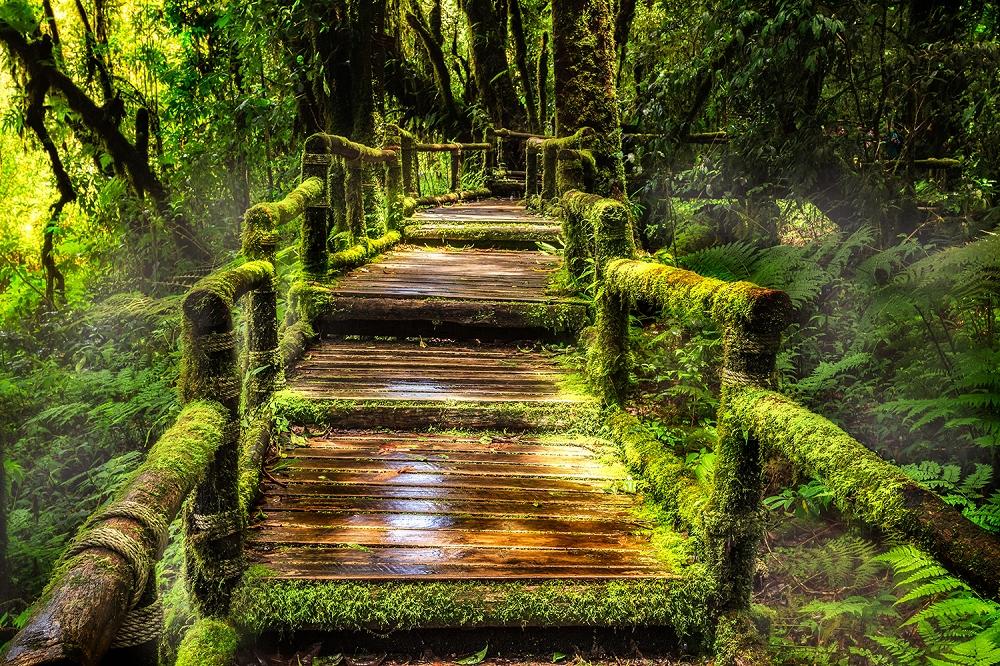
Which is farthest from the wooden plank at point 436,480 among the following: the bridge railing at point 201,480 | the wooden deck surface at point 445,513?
the bridge railing at point 201,480

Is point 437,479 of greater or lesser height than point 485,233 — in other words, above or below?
below

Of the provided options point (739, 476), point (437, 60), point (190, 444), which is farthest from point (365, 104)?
point (437, 60)

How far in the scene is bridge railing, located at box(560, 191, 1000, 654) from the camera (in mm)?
1445

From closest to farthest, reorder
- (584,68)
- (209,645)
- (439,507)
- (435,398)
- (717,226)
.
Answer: (209,645)
(439,507)
(435,398)
(717,226)
(584,68)

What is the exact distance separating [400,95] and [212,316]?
53.8 feet

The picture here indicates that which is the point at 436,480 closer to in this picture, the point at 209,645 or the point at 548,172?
the point at 209,645

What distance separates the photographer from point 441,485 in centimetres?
338

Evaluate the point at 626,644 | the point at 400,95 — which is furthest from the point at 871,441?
the point at 400,95

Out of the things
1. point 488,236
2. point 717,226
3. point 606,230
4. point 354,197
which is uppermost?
A: point 354,197

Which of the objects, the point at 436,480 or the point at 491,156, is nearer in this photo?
the point at 436,480

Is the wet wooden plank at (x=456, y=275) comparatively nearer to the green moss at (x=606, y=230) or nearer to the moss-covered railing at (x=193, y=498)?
the green moss at (x=606, y=230)

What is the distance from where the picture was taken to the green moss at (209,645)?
2281mm

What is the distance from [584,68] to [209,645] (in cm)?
781

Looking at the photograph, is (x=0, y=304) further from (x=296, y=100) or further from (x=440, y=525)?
(x=440, y=525)
